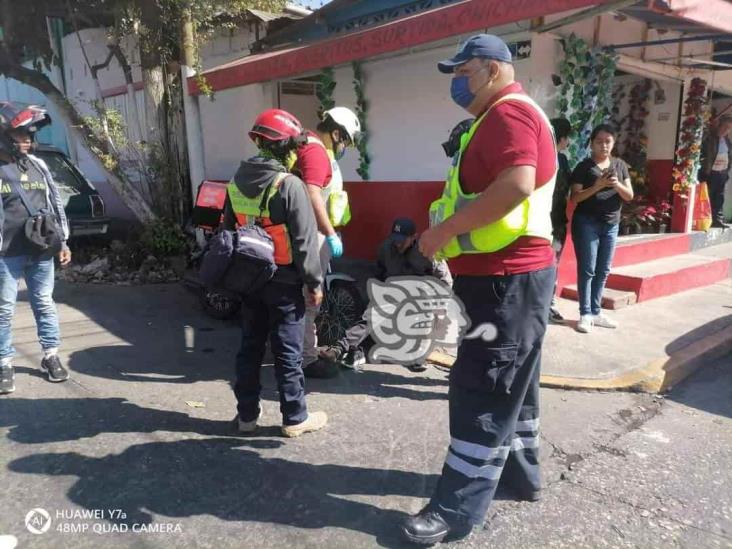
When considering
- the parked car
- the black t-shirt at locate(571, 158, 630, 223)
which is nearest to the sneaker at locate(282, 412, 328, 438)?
the black t-shirt at locate(571, 158, 630, 223)

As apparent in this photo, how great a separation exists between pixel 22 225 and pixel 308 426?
2.35m

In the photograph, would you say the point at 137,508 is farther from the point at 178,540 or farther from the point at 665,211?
the point at 665,211

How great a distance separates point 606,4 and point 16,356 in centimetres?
528

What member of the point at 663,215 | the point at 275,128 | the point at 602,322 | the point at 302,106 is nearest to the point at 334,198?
the point at 275,128

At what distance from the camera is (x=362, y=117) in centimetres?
715

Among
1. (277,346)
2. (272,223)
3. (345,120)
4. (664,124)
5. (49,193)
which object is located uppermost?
(664,124)

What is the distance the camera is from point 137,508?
2.58 metres

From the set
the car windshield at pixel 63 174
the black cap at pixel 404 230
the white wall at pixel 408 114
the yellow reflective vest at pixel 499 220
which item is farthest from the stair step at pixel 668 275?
the car windshield at pixel 63 174

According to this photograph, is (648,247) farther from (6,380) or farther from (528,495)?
(6,380)

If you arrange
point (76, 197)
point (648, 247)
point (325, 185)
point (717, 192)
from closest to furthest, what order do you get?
→ 1. point (325, 185)
2. point (648, 247)
3. point (76, 197)
4. point (717, 192)

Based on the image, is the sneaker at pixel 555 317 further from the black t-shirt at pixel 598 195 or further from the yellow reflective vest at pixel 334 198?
the yellow reflective vest at pixel 334 198

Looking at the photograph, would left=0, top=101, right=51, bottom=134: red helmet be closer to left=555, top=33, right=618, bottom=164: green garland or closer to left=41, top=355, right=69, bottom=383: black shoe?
left=41, top=355, right=69, bottom=383: black shoe

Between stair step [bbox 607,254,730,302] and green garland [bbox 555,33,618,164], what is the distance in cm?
144

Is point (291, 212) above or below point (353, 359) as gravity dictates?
above
